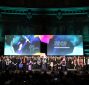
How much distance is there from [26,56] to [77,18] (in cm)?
478

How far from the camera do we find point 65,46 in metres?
18.5

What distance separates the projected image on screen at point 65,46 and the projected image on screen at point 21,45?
98 cm

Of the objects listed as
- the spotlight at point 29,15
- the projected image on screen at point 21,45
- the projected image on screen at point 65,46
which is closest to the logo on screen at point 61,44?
the projected image on screen at point 65,46

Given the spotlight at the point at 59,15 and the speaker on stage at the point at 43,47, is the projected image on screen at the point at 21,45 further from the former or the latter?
the spotlight at the point at 59,15

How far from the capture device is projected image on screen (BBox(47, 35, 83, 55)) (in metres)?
18.5

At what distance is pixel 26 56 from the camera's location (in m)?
18.5

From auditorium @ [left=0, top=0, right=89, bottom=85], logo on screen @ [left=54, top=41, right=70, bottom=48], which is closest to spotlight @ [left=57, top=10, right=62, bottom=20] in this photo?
auditorium @ [left=0, top=0, right=89, bottom=85]

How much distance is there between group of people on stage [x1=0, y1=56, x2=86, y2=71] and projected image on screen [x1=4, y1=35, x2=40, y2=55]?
0.37 m

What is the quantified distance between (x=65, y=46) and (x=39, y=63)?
216cm

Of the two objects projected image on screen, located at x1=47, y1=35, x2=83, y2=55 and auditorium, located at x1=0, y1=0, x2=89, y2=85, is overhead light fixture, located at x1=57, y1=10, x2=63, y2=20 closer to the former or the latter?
auditorium, located at x1=0, y1=0, x2=89, y2=85

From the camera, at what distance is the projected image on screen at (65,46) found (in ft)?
60.5

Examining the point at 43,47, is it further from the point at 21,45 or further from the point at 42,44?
the point at 21,45
